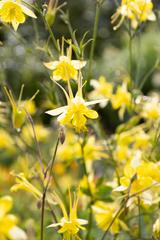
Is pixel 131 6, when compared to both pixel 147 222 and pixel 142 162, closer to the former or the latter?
pixel 142 162

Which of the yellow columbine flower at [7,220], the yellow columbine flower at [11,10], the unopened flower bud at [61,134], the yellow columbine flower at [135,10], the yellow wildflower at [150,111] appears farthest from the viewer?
the yellow wildflower at [150,111]

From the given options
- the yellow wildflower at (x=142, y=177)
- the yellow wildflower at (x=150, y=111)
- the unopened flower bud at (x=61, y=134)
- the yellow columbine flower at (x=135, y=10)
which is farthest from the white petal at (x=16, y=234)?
the yellow wildflower at (x=150, y=111)

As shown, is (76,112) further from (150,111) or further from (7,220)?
(150,111)

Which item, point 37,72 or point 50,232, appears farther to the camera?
point 37,72

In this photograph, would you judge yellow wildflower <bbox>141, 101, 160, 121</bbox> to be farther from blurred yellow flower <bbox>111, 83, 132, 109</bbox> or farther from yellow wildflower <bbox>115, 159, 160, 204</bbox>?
yellow wildflower <bbox>115, 159, 160, 204</bbox>

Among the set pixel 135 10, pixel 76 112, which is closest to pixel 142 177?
pixel 76 112

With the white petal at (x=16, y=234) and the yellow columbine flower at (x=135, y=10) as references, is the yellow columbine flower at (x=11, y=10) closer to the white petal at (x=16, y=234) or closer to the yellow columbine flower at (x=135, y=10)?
the yellow columbine flower at (x=135, y=10)

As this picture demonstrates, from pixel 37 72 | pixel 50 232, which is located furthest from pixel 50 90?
pixel 37 72

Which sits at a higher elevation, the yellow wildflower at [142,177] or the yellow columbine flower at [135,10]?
the yellow columbine flower at [135,10]

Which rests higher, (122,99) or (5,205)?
(5,205)

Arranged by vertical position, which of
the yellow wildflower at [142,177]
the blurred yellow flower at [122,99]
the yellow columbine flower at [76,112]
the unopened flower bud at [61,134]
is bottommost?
the blurred yellow flower at [122,99]

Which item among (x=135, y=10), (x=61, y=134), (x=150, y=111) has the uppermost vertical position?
(x=135, y=10)
